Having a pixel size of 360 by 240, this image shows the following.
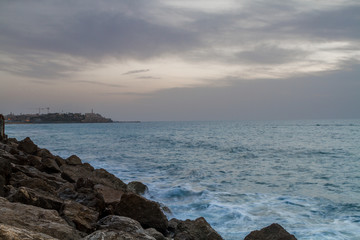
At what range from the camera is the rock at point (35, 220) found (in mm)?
3260

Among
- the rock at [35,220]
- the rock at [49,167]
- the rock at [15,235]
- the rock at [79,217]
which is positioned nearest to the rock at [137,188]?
the rock at [49,167]

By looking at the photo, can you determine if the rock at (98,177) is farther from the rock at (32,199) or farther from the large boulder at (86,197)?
the rock at (32,199)

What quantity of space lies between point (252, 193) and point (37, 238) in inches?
382

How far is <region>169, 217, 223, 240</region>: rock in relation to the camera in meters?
5.48

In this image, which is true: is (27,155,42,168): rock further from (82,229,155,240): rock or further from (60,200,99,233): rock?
(82,229,155,240): rock

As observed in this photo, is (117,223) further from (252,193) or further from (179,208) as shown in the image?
(252,193)

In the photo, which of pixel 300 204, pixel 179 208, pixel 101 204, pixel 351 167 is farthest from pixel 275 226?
pixel 351 167

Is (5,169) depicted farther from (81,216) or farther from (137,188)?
(137,188)

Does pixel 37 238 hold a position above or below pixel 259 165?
above

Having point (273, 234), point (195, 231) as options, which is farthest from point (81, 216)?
point (273, 234)

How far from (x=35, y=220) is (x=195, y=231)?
9.81ft

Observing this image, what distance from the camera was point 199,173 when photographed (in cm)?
1595

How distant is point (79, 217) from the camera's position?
4535mm

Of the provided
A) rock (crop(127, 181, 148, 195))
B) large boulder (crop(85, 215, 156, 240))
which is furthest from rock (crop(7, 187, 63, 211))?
rock (crop(127, 181, 148, 195))
